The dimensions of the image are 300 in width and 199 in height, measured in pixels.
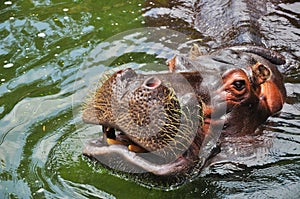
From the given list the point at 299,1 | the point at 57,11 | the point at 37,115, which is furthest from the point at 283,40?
the point at 57,11

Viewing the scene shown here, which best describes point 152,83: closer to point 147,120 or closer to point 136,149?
point 147,120

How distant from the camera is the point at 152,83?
13.5 feet

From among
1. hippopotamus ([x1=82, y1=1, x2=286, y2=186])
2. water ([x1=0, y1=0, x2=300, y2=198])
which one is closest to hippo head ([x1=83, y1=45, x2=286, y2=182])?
hippopotamus ([x1=82, y1=1, x2=286, y2=186])

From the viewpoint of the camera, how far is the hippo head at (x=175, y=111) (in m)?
4.07

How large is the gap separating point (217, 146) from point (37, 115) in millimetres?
2307

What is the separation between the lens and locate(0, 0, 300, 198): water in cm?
507

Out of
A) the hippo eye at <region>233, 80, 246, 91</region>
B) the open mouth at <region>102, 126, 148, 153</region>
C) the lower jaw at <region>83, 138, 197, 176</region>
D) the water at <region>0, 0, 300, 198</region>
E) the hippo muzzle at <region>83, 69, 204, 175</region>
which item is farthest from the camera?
the water at <region>0, 0, 300, 198</region>

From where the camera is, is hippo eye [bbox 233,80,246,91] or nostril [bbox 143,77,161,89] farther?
hippo eye [bbox 233,80,246,91]

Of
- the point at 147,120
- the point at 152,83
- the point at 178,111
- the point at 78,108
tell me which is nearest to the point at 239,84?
the point at 178,111

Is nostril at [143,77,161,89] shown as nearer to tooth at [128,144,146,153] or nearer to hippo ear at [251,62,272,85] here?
tooth at [128,144,146,153]

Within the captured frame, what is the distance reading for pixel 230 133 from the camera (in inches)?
191

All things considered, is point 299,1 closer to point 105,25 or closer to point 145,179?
point 105,25

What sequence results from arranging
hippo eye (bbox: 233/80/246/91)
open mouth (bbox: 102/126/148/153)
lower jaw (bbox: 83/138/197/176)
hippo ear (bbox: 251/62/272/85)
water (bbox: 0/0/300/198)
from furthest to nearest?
water (bbox: 0/0/300/198) → hippo ear (bbox: 251/62/272/85) → hippo eye (bbox: 233/80/246/91) → open mouth (bbox: 102/126/148/153) → lower jaw (bbox: 83/138/197/176)

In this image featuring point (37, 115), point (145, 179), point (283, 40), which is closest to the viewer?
point (145, 179)
